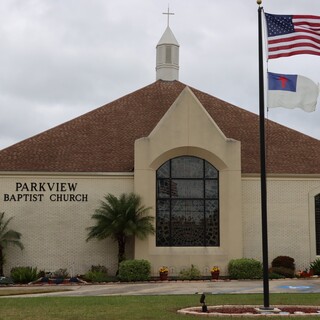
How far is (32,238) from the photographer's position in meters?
35.5

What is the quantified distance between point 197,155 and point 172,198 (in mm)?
2924

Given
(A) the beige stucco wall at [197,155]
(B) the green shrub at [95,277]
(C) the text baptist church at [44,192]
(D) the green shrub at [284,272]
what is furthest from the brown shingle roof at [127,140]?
(B) the green shrub at [95,277]

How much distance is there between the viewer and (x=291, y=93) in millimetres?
18438

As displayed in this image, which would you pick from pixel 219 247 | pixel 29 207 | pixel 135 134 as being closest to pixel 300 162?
pixel 219 247

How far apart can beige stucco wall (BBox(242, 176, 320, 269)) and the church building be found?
2.4 inches

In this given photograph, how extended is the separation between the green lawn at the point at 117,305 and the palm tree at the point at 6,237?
1229 centimetres

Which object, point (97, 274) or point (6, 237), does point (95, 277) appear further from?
point (6, 237)

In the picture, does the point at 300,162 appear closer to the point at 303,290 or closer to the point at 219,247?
the point at 219,247

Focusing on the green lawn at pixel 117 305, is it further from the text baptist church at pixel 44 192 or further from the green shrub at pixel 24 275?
the text baptist church at pixel 44 192

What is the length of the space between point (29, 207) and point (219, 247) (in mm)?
11325

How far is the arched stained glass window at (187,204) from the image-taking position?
117ft

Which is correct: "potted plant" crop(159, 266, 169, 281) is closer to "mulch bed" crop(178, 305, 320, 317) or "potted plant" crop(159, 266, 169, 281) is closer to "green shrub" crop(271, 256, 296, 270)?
"green shrub" crop(271, 256, 296, 270)

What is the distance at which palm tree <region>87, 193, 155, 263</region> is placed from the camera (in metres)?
33.8

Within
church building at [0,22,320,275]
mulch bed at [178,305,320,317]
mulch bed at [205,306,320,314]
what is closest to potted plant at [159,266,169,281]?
church building at [0,22,320,275]
